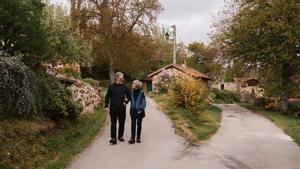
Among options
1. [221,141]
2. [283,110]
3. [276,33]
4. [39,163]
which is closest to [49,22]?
[221,141]

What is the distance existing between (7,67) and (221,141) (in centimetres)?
807

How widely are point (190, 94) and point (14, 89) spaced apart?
12773 mm

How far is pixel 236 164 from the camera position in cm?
1058

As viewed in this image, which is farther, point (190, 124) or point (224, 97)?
point (224, 97)

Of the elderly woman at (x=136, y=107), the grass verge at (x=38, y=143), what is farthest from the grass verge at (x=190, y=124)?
the grass verge at (x=38, y=143)

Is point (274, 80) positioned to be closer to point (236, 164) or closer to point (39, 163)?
point (236, 164)

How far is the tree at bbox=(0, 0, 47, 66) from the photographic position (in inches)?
438

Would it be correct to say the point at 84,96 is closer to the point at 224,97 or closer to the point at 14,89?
the point at 14,89

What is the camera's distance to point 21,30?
11258 mm

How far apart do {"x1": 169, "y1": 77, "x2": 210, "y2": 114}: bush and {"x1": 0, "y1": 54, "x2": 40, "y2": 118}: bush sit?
38.4 ft

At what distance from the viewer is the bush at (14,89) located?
10133 millimetres

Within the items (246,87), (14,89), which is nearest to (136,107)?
(14,89)

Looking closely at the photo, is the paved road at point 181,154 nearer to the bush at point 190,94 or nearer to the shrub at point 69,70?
the bush at point 190,94

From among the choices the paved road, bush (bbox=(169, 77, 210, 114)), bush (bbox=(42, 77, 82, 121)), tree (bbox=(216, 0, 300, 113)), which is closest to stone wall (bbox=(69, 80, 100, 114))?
the paved road
